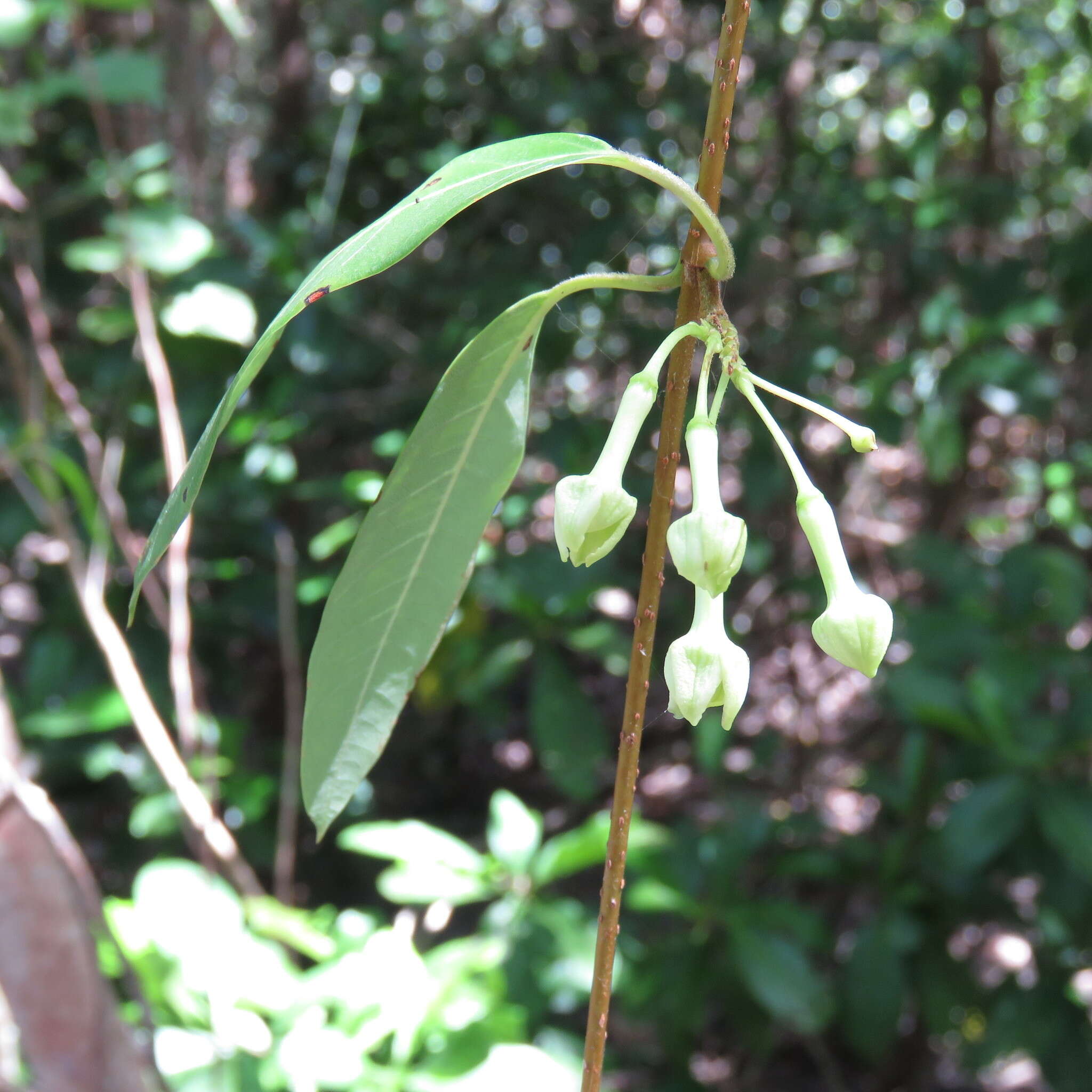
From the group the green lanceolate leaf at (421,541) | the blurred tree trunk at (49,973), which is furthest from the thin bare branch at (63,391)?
the green lanceolate leaf at (421,541)

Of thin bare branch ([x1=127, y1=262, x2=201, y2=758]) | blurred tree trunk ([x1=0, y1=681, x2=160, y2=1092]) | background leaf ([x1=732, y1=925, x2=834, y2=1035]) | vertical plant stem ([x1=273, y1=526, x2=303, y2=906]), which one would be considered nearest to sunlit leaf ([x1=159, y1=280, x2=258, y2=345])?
thin bare branch ([x1=127, y1=262, x2=201, y2=758])

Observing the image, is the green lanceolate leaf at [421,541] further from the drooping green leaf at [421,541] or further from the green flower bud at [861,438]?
the green flower bud at [861,438]

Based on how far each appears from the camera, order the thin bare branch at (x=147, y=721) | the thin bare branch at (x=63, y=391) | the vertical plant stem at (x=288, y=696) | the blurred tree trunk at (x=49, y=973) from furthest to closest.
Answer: the vertical plant stem at (x=288, y=696) → the thin bare branch at (x=63, y=391) → the thin bare branch at (x=147, y=721) → the blurred tree trunk at (x=49, y=973)

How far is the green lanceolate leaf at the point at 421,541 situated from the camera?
51cm

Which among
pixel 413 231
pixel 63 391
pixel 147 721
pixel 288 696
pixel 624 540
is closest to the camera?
pixel 413 231

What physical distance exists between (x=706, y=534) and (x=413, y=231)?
19 centimetres

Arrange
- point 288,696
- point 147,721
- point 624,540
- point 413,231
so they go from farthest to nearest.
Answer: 1. point 624,540
2. point 288,696
3. point 147,721
4. point 413,231

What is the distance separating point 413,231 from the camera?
1.50ft

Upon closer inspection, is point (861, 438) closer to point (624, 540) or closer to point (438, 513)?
point (438, 513)

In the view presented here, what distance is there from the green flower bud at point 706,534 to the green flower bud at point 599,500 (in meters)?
0.03

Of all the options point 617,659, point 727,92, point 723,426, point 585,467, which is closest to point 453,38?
point 723,426

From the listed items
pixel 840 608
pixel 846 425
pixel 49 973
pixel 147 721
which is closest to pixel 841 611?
pixel 840 608

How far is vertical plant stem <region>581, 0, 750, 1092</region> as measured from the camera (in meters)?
0.46

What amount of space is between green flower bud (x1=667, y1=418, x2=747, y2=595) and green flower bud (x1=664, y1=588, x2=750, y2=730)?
39mm
